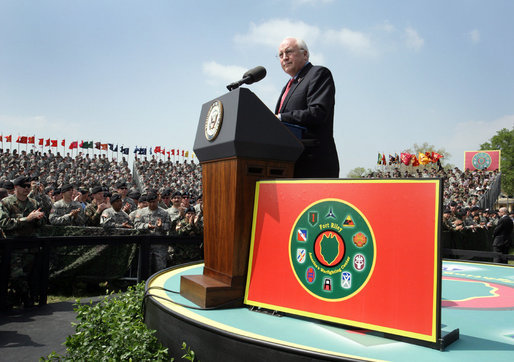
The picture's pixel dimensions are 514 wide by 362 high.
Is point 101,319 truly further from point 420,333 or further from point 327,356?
point 420,333

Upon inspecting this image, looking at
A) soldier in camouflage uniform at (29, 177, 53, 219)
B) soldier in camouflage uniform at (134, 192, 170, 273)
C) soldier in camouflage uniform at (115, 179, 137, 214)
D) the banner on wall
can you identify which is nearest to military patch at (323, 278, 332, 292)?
soldier in camouflage uniform at (134, 192, 170, 273)

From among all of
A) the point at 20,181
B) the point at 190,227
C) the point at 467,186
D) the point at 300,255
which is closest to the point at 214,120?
the point at 300,255

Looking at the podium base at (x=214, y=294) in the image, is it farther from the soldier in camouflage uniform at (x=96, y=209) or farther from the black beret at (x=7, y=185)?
the black beret at (x=7, y=185)

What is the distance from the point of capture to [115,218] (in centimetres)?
726

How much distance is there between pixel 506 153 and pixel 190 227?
6206 cm

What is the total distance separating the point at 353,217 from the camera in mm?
2020

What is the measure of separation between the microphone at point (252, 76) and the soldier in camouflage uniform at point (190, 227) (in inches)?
194

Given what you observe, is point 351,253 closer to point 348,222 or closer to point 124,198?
point 348,222

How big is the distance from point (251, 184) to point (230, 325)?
2.92 feet

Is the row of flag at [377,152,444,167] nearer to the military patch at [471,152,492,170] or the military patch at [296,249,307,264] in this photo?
the military patch at [471,152,492,170]

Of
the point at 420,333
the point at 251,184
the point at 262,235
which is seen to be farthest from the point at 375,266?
the point at 251,184

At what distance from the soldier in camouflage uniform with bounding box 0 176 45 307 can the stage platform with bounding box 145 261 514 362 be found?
352 cm

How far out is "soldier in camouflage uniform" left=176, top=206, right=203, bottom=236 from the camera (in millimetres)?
7379

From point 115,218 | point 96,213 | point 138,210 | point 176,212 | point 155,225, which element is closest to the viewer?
point 115,218
